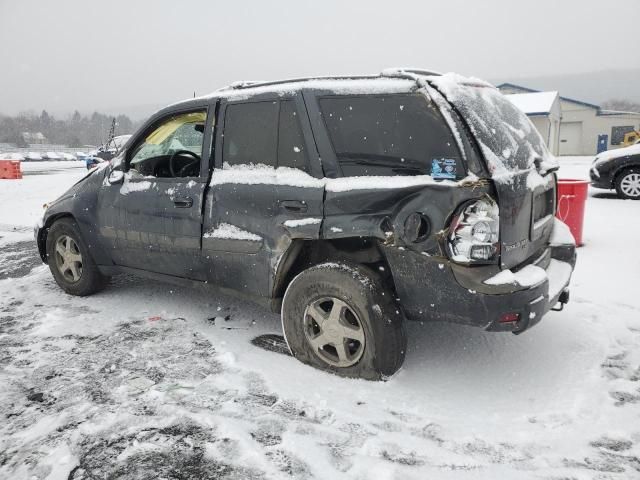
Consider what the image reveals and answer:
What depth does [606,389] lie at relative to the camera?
2885 mm

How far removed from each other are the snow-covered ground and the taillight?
92cm

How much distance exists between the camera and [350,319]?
3010 millimetres

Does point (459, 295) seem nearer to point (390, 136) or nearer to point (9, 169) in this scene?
point (390, 136)

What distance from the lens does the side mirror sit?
417 cm

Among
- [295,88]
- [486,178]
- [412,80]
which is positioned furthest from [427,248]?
[295,88]

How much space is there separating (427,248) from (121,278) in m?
3.94

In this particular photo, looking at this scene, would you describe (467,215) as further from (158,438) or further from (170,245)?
(170,245)

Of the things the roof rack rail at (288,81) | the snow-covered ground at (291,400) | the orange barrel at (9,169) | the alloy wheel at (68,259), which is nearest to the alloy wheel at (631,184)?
the snow-covered ground at (291,400)

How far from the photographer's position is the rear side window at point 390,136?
2.67 metres

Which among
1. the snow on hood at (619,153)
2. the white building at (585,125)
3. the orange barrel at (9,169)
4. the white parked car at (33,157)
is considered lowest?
the orange barrel at (9,169)

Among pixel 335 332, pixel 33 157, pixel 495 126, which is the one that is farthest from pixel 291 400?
pixel 33 157

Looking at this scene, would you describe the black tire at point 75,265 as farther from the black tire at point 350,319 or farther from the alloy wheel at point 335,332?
the alloy wheel at point 335,332

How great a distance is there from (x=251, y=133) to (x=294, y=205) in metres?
0.72

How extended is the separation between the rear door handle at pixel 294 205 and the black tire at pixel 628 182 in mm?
9721
